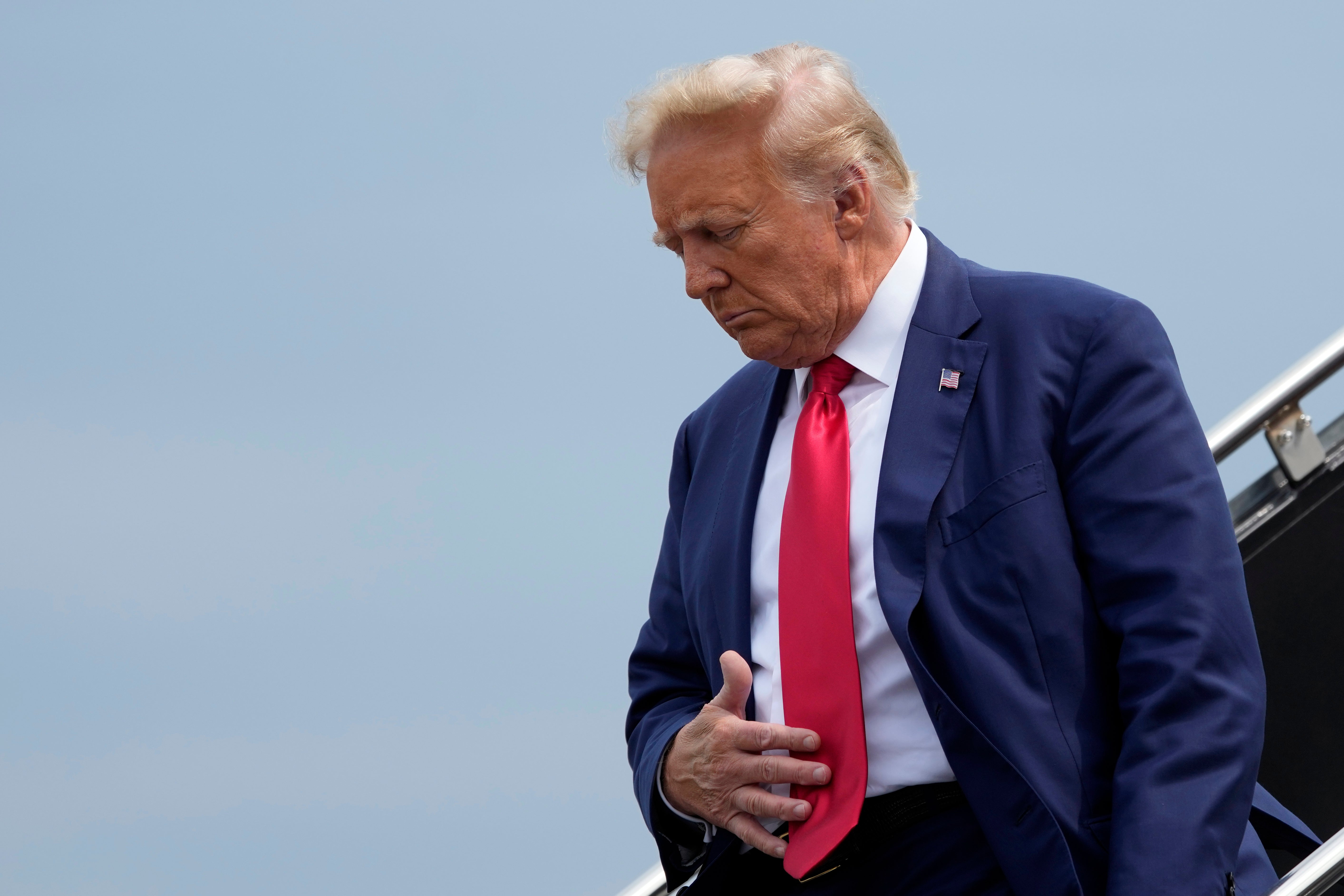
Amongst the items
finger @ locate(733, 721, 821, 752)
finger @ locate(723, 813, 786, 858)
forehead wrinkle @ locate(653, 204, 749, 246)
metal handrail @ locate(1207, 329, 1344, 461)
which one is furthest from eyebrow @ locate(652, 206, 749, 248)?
metal handrail @ locate(1207, 329, 1344, 461)

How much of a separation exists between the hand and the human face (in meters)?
0.41

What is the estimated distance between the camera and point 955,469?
1591 mm

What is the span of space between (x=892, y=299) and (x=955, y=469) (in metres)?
0.27

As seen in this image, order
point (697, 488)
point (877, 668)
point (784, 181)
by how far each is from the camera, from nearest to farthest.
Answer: point (877, 668), point (784, 181), point (697, 488)

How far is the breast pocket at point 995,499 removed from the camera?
154 cm

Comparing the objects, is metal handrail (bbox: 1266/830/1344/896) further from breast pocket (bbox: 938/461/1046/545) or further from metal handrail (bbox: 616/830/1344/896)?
breast pocket (bbox: 938/461/1046/545)

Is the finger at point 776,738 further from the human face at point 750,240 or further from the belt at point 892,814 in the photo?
the human face at point 750,240

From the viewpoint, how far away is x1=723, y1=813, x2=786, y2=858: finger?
5.28 ft

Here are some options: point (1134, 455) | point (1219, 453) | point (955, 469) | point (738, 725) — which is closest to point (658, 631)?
point (738, 725)

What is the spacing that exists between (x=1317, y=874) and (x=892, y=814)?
0.43m

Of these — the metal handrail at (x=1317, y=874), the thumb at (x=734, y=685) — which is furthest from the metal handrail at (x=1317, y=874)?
the thumb at (x=734, y=685)

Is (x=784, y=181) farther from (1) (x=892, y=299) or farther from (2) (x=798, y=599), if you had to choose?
(2) (x=798, y=599)

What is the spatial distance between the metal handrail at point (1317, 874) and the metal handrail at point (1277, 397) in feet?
4.21

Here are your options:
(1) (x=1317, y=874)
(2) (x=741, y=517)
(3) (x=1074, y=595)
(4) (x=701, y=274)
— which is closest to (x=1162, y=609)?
(3) (x=1074, y=595)
